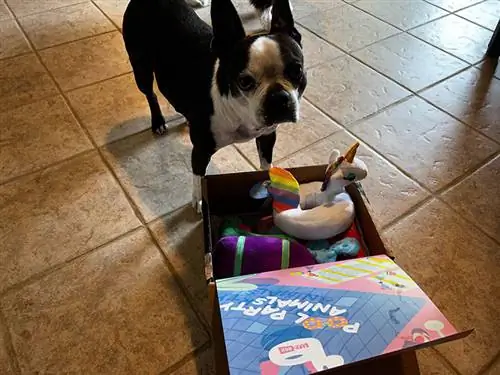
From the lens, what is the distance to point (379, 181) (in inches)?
58.1

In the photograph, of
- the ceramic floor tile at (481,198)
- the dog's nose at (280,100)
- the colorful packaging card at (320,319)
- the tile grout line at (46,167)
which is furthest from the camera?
the tile grout line at (46,167)

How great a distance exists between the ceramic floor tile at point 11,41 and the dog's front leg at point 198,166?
3.98 ft

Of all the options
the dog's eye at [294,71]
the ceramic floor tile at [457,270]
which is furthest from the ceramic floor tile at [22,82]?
the ceramic floor tile at [457,270]

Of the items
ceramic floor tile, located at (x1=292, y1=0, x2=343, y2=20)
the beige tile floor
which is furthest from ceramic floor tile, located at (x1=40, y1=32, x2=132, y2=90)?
ceramic floor tile, located at (x1=292, y1=0, x2=343, y2=20)

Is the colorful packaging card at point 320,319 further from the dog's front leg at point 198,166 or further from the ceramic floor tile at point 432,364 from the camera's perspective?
the dog's front leg at point 198,166

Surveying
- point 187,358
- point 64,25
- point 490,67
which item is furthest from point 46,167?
point 490,67

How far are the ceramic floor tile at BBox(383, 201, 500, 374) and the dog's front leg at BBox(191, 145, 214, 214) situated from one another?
21.5 inches

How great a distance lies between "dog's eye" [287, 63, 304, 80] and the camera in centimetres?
104

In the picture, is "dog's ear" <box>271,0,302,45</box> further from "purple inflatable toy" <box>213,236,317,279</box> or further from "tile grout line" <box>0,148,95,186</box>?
"tile grout line" <box>0,148,95,186</box>

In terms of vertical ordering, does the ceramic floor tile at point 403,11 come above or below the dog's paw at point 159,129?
above

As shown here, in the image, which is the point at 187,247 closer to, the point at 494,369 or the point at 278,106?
the point at 278,106

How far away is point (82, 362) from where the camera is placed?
1043 millimetres

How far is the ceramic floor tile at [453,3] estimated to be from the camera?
2.31 metres

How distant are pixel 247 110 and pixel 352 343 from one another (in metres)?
0.57
